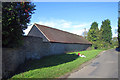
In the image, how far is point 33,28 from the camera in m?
18.8

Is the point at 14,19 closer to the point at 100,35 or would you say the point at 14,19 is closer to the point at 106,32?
the point at 100,35

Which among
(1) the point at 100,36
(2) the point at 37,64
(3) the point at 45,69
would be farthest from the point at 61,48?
(1) the point at 100,36

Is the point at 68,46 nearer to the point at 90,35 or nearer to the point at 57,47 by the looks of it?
the point at 57,47

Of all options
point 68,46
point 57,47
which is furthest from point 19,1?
point 68,46

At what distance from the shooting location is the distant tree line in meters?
43.1

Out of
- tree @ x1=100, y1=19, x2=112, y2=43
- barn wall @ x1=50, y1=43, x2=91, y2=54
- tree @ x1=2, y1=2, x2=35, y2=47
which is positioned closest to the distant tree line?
tree @ x1=100, y1=19, x2=112, y2=43

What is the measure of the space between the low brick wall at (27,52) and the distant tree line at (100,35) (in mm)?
24558

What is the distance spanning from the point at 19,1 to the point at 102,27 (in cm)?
5855

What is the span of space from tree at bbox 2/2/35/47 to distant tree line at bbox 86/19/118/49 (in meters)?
37.4

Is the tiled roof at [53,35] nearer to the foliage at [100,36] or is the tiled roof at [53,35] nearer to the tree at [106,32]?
the foliage at [100,36]

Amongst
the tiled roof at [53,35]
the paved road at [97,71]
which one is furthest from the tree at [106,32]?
the paved road at [97,71]

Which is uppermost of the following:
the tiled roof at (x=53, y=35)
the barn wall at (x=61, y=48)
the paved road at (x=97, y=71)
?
the tiled roof at (x=53, y=35)

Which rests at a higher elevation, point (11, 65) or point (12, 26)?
point (12, 26)

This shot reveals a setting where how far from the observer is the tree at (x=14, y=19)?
5.85 m
